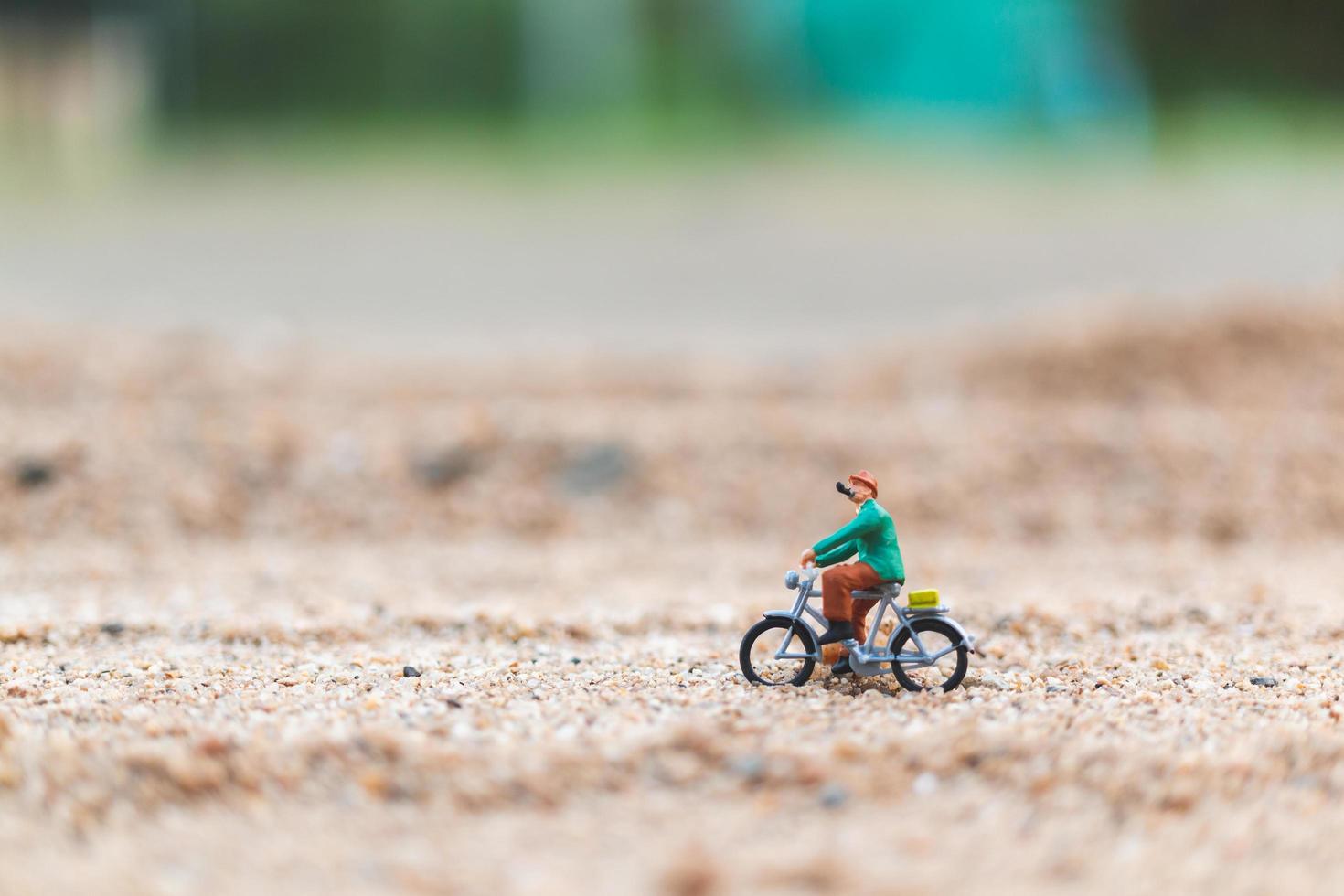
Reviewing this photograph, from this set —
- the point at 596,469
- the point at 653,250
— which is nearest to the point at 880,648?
the point at 596,469

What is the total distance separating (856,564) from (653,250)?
21.8ft

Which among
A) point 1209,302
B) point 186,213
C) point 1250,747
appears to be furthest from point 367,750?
point 186,213

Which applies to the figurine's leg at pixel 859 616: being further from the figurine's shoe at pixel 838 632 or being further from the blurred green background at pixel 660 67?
the blurred green background at pixel 660 67

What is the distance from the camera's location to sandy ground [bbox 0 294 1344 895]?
6.49 ft

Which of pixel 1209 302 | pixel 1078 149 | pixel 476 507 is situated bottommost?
pixel 476 507

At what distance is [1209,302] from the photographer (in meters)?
7.61

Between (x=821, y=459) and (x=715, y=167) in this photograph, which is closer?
(x=821, y=459)

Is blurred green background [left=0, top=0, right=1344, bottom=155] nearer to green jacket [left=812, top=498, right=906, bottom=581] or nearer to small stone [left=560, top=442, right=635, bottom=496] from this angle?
small stone [left=560, top=442, right=635, bottom=496]

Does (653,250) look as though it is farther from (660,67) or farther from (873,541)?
(873,541)

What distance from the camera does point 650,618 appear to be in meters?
3.71

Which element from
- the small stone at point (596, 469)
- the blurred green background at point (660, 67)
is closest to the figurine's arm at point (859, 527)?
the small stone at point (596, 469)

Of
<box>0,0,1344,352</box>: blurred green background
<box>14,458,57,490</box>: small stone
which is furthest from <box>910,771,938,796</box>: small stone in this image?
<box>0,0,1344,352</box>: blurred green background

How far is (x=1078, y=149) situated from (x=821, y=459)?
4653 mm

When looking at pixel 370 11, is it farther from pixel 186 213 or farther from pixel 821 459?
pixel 821 459
